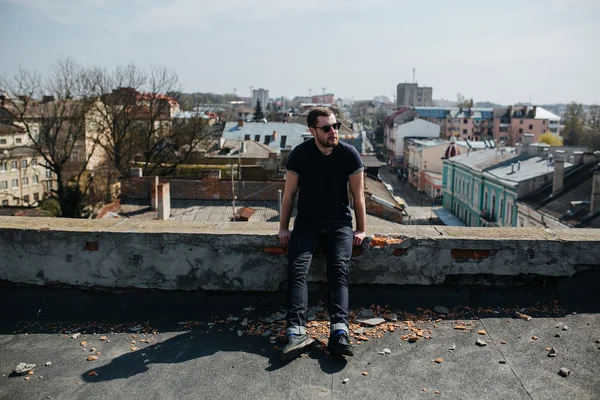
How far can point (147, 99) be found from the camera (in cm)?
3344

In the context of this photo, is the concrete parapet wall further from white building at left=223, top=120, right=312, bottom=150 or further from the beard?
white building at left=223, top=120, right=312, bottom=150

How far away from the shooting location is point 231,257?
4.43 metres

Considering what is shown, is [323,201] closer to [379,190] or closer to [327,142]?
[327,142]

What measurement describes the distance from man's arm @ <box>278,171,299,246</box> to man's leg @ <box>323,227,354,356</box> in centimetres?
31

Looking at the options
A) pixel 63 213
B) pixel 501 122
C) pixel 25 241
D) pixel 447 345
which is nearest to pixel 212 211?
pixel 63 213

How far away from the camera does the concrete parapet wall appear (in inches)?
174

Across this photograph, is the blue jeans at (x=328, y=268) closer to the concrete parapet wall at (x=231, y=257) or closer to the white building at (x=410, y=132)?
the concrete parapet wall at (x=231, y=257)

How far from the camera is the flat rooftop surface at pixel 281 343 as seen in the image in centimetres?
320

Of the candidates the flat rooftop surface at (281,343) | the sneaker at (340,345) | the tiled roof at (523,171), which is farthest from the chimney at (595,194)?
the sneaker at (340,345)

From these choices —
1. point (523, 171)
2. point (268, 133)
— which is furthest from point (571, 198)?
point (268, 133)

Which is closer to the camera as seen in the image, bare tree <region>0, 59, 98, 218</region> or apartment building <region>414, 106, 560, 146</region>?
bare tree <region>0, 59, 98, 218</region>

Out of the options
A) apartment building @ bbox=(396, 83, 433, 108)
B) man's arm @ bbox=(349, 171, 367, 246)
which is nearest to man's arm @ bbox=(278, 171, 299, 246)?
man's arm @ bbox=(349, 171, 367, 246)

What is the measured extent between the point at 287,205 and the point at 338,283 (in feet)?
2.43

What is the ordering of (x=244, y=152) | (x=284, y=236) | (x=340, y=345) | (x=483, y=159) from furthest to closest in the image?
1. (x=483, y=159)
2. (x=244, y=152)
3. (x=284, y=236)
4. (x=340, y=345)
